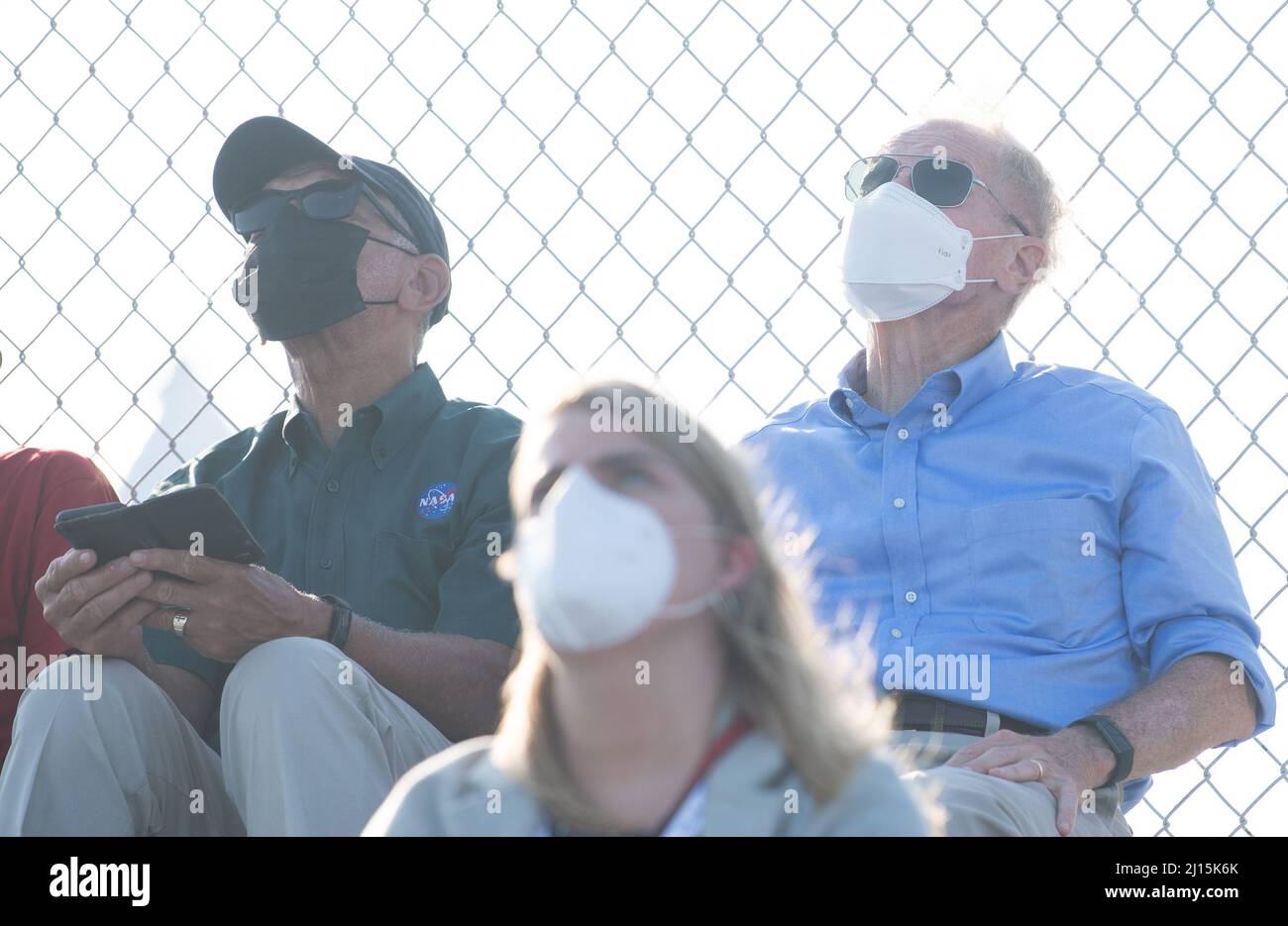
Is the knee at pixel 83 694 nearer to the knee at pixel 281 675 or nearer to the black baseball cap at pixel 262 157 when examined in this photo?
the knee at pixel 281 675

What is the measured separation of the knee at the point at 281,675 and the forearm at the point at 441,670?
9.0 inches

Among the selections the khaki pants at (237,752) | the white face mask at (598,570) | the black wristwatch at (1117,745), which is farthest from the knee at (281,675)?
the black wristwatch at (1117,745)

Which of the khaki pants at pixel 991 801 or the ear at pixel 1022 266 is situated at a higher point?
the ear at pixel 1022 266

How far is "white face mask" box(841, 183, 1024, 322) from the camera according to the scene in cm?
325

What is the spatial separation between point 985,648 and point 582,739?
120cm

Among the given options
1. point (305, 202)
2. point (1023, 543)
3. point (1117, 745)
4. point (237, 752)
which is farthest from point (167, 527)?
point (1117, 745)

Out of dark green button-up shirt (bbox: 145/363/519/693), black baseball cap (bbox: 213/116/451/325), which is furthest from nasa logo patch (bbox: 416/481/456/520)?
black baseball cap (bbox: 213/116/451/325)

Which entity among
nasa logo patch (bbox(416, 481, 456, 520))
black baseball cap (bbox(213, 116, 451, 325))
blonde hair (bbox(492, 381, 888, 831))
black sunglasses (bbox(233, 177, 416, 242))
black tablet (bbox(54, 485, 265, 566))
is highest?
black baseball cap (bbox(213, 116, 451, 325))

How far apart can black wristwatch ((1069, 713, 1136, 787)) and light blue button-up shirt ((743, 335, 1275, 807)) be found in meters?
0.15

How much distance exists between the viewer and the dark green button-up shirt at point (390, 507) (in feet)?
9.77

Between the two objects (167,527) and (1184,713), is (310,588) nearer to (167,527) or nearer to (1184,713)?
(167,527)

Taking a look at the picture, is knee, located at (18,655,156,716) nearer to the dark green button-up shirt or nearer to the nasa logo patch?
the dark green button-up shirt
